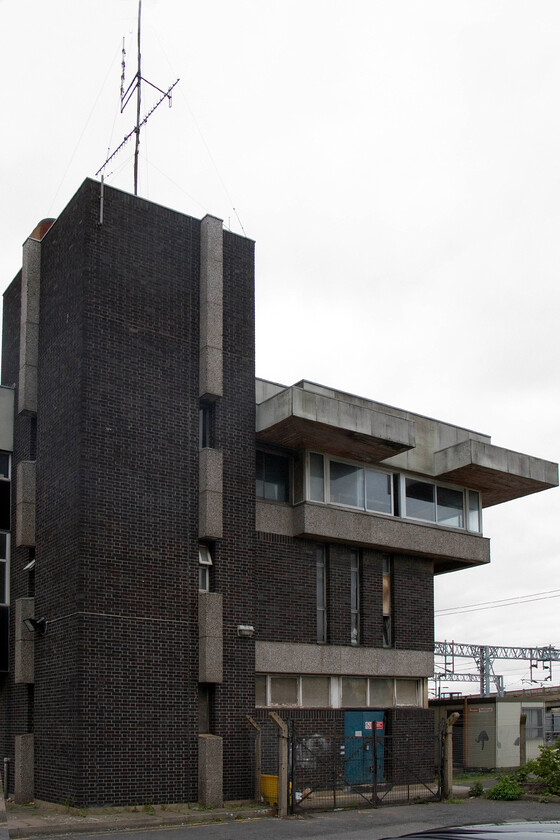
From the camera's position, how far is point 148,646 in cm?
2191

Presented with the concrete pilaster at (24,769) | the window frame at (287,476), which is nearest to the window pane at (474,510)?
the window frame at (287,476)

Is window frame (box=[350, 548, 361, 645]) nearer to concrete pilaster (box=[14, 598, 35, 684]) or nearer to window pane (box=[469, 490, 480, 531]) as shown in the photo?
window pane (box=[469, 490, 480, 531])

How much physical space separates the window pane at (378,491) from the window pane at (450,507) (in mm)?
2031

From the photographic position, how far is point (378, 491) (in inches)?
1085

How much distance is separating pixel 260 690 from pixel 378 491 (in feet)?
21.4

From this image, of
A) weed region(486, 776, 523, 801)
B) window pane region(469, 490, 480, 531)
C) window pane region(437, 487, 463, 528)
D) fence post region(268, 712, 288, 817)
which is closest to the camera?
fence post region(268, 712, 288, 817)

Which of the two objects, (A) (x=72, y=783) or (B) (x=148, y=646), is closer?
(A) (x=72, y=783)

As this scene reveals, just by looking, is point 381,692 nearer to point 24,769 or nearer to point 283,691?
point 283,691

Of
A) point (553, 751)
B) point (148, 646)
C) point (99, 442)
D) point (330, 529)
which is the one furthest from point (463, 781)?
point (99, 442)

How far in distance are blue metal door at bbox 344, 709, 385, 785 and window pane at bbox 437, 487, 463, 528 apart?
5978 mm

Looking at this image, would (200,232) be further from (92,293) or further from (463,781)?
(463,781)

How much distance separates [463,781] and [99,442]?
18890mm

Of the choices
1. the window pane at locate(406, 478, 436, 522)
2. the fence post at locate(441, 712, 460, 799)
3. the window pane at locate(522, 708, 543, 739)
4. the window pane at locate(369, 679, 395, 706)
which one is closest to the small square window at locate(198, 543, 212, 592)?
the window pane at locate(369, 679, 395, 706)

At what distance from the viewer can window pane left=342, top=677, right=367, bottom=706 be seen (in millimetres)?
25969
